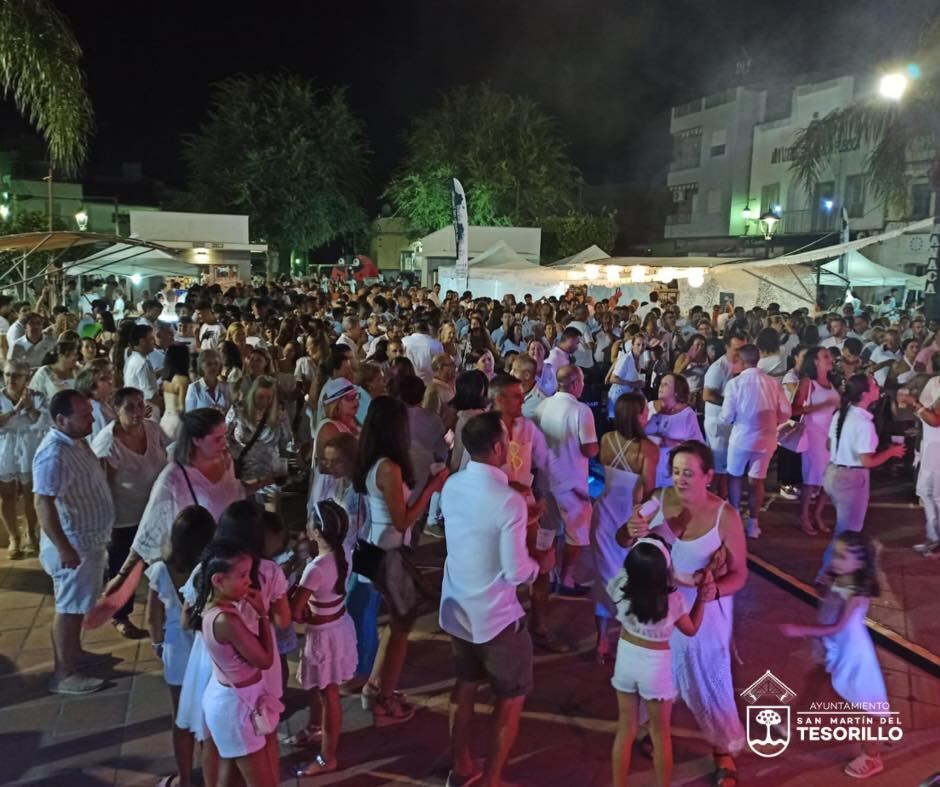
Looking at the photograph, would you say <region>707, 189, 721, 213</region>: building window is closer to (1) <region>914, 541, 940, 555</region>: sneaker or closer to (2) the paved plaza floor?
(1) <region>914, 541, 940, 555</region>: sneaker

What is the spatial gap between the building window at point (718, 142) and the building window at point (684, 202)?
2.04 m

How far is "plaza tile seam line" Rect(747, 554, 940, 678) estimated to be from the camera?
468 centimetres

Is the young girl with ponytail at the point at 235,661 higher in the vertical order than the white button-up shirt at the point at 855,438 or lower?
lower

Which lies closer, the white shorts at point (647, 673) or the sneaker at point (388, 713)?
the white shorts at point (647, 673)

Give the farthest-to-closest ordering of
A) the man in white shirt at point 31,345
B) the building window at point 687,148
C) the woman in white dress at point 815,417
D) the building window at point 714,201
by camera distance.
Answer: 1. the building window at point 687,148
2. the building window at point 714,201
3. the man in white shirt at point 31,345
4. the woman in white dress at point 815,417

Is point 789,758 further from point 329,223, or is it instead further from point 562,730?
point 329,223

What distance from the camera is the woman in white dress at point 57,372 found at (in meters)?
6.23

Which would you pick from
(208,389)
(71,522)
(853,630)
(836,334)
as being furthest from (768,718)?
(836,334)

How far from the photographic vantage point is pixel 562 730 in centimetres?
398

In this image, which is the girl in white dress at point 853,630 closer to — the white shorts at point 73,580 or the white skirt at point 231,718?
the white skirt at point 231,718

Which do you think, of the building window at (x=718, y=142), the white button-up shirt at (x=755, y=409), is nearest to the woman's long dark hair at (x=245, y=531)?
the white button-up shirt at (x=755, y=409)

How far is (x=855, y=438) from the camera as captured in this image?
5.51 m

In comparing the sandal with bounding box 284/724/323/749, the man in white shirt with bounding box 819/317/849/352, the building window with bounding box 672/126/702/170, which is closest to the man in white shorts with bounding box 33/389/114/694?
the sandal with bounding box 284/724/323/749

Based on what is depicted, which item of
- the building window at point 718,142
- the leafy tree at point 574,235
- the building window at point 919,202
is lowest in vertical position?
the leafy tree at point 574,235
